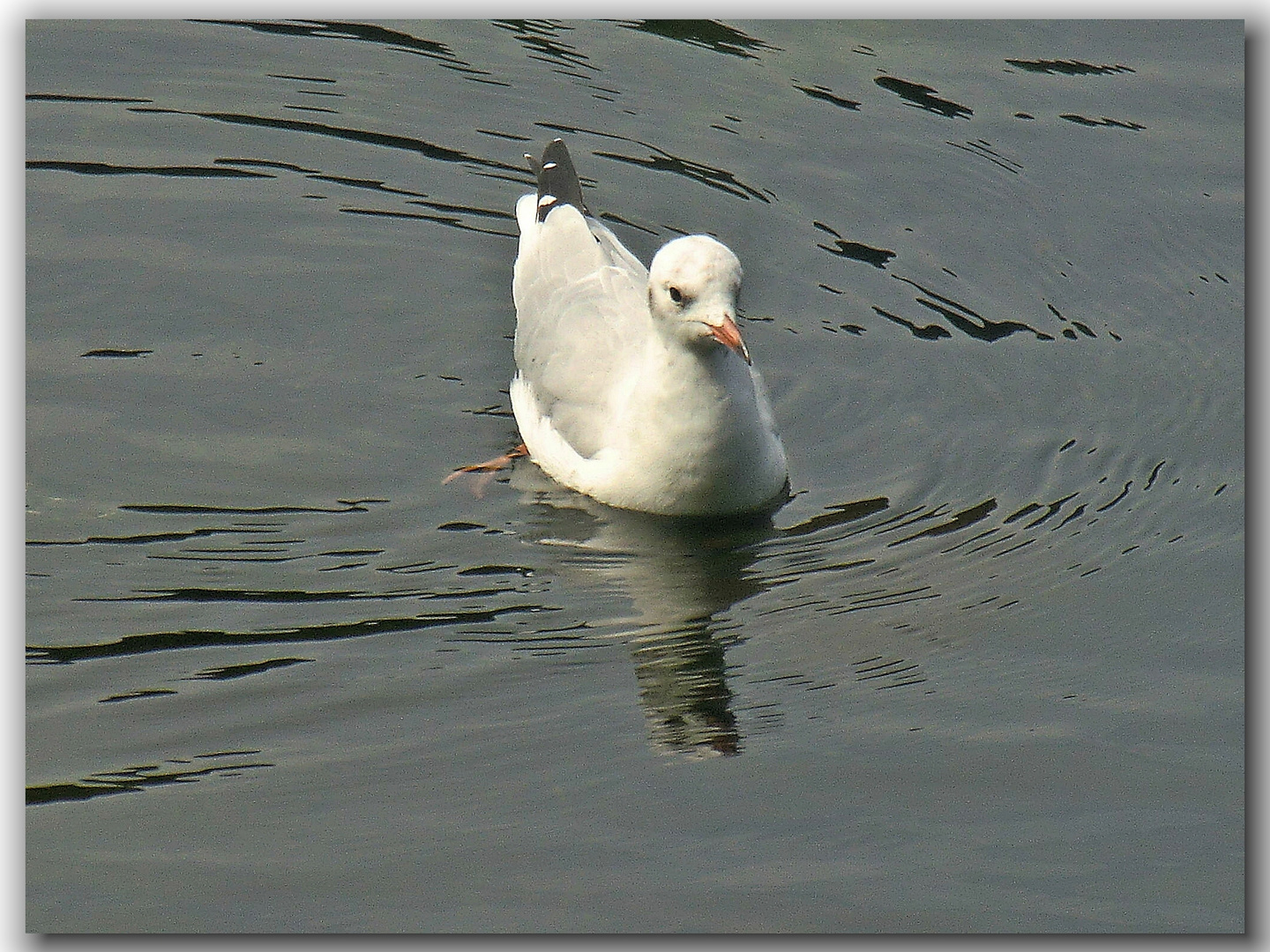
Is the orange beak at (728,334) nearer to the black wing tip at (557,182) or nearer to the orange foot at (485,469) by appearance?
the orange foot at (485,469)

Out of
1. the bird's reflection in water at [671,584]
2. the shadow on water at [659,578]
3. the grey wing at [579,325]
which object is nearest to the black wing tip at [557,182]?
the grey wing at [579,325]

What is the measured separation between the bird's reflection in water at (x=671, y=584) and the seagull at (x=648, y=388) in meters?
0.10

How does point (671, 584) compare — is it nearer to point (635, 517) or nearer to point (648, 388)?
point (635, 517)

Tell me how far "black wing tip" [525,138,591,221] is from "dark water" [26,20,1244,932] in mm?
521

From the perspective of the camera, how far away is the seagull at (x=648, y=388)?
6773 mm

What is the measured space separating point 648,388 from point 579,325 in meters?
0.76

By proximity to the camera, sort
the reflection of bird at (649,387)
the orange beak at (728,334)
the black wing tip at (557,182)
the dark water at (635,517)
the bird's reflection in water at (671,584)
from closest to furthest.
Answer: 1. the dark water at (635,517)
2. the bird's reflection in water at (671,584)
3. the orange beak at (728,334)
4. the reflection of bird at (649,387)
5. the black wing tip at (557,182)

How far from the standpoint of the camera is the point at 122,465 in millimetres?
7352

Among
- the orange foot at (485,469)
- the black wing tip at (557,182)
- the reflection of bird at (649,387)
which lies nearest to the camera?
the reflection of bird at (649,387)

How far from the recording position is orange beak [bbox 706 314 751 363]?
636 centimetres

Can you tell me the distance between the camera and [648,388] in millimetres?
7164

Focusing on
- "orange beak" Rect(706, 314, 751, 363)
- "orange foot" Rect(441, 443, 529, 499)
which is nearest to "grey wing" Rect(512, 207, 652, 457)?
"orange foot" Rect(441, 443, 529, 499)

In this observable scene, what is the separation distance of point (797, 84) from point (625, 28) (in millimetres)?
1193

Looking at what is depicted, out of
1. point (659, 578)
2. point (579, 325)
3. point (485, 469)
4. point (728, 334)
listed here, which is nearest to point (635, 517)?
point (659, 578)
